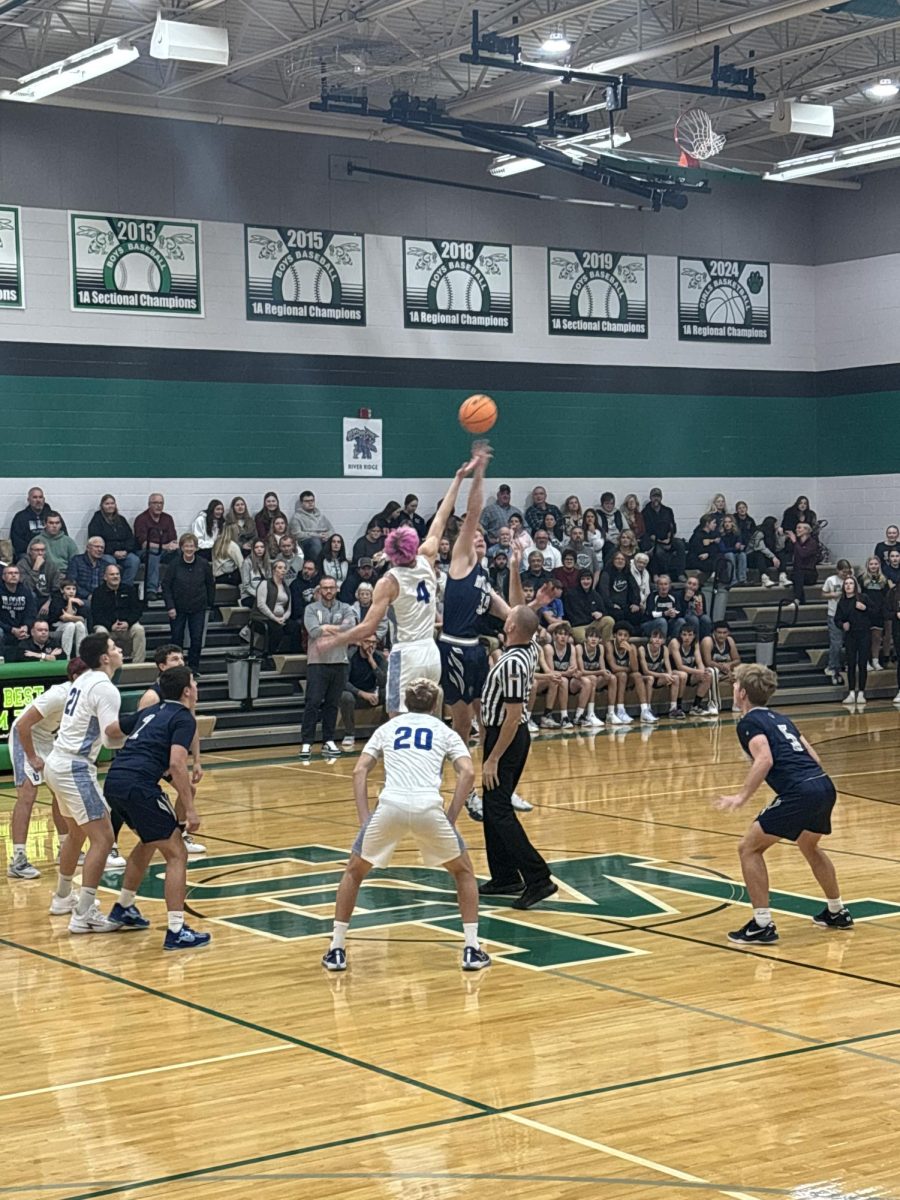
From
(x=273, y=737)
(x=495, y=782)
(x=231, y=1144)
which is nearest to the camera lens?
(x=231, y=1144)

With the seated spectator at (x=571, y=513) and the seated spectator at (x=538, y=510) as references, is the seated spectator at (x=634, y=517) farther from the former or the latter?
the seated spectator at (x=538, y=510)

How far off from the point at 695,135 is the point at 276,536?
723 centimetres

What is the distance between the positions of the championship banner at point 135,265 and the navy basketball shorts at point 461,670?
1277cm

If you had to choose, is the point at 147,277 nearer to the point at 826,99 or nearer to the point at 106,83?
the point at 106,83

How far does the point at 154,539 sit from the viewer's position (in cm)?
2131

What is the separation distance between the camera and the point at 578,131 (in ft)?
68.7

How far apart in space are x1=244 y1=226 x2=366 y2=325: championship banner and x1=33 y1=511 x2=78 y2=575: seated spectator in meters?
4.42

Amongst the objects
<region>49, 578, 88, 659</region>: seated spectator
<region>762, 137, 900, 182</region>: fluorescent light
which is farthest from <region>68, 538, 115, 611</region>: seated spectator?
<region>762, 137, 900, 182</region>: fluorescent light

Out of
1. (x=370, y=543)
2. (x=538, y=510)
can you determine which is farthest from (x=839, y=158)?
(x=370, y=543)

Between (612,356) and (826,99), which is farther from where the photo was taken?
(612,356)

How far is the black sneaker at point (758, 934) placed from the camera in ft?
29.1

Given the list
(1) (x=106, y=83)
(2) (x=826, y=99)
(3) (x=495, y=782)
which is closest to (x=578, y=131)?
(2) (x=826, y=99)

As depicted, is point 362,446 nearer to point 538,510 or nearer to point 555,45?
point 538,510

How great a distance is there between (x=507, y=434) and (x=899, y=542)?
6.00 m
